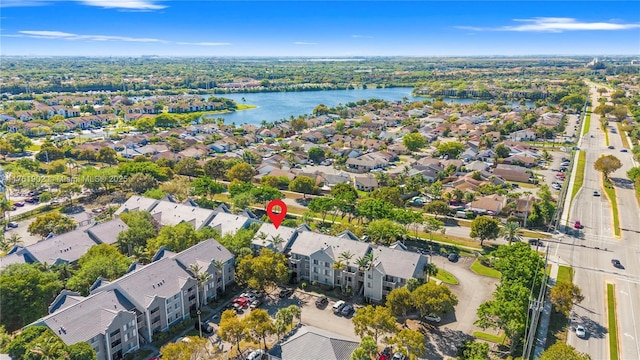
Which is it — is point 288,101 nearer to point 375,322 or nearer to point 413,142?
point 413,142

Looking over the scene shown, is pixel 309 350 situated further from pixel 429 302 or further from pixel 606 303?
pixel 606 303

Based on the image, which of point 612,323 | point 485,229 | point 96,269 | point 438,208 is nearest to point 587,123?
point 438,208

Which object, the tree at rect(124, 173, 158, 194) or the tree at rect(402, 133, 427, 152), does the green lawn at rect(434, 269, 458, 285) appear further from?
the tree at rect(402, 133, 427, 152)

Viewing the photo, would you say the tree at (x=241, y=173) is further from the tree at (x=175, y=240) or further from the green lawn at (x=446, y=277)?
the green lawn at (x=446, y=277)

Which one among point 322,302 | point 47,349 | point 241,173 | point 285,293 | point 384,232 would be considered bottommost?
point 285,293

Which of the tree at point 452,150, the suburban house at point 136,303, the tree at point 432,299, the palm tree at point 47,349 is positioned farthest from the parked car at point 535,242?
the palm tree at point 47,349

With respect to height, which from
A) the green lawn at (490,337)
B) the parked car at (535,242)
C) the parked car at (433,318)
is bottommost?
the green lawn at (490,337)
